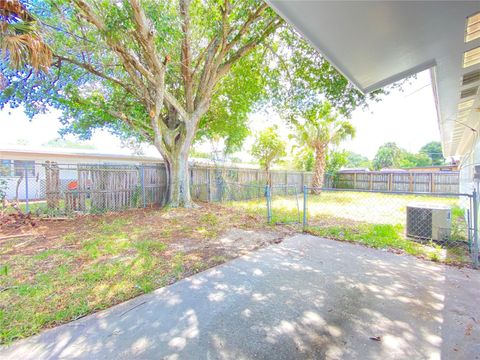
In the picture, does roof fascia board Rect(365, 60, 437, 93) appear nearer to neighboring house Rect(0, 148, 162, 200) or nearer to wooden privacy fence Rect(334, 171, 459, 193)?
neighboring house Rect(0, 148, 162, 200)

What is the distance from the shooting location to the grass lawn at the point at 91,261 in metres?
2.54

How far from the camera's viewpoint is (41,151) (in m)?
12.2

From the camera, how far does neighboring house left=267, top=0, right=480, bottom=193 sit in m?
1.88

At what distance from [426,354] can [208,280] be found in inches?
92.5

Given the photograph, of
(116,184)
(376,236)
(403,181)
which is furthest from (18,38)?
(403,181)

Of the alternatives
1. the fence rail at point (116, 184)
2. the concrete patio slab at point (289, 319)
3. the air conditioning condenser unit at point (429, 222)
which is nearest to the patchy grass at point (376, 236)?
the air conditioning condenser unit at point (429, 222)

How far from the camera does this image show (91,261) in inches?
151

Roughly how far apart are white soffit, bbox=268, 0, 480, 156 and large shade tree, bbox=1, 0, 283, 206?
395 cm

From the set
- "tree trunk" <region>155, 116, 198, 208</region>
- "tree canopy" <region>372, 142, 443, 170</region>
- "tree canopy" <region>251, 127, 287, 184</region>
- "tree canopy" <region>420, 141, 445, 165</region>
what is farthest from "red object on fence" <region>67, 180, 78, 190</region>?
"tree canopy" <region>420, 141, 445, 165</region>

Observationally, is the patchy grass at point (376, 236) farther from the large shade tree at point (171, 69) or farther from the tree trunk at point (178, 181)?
the tree trunk at point (178, 181)

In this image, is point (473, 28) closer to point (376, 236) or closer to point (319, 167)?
point (376, 236)

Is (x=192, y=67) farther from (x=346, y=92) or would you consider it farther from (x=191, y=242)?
(x=191, y=242)

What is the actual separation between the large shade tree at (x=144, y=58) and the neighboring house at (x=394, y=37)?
3.95 meters

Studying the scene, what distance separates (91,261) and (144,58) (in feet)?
18.9
